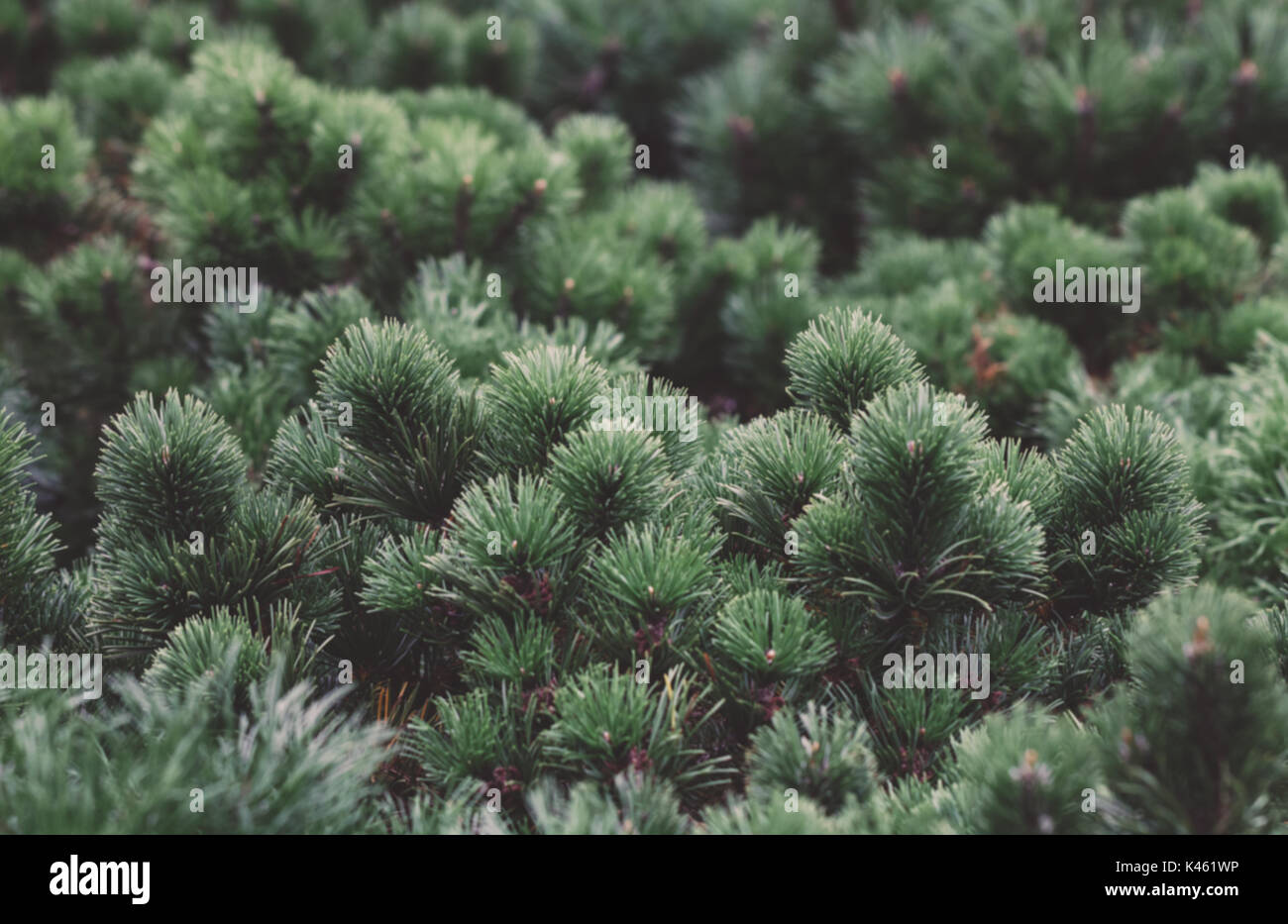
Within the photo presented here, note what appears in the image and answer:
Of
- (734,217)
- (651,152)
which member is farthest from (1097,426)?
(651,152)

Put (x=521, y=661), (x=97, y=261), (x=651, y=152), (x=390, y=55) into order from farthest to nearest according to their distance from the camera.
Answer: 1. (x=651, y=152)
2. (x=390, y=55)
3. (x=97, y=261)
4. (x=521, y=661)

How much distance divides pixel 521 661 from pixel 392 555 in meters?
0.13

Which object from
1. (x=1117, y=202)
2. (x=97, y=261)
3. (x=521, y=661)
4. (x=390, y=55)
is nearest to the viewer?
(x=521, y=661)

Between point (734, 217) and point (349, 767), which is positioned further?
point (734, 217)

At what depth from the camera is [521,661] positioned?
680 mm

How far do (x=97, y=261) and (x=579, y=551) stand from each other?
2.75 feet

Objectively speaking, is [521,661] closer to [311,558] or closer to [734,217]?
[311,558]

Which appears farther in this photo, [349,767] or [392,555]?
[392,555]

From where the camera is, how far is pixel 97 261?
119 centimetres
